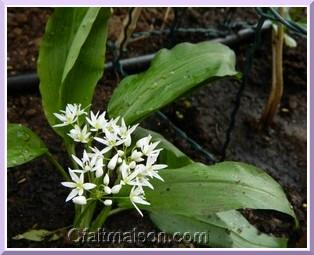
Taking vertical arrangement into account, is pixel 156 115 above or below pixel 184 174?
below

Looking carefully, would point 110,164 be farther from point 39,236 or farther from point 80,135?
point 39,236

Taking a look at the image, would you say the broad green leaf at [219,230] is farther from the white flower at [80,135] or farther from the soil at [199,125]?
the white flower at [80,135]

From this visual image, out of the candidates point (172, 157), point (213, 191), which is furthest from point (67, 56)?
point (213, 191)

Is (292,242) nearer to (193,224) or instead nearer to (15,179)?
(193,224)

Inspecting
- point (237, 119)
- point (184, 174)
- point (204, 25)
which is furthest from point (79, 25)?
point (204, 25)

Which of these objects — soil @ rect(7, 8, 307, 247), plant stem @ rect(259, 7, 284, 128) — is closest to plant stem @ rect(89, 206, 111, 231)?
soil @ rect(7, 8, 307, 247)
